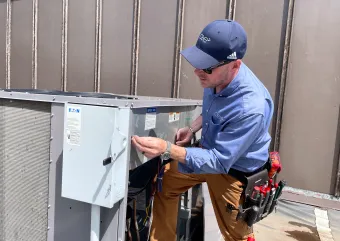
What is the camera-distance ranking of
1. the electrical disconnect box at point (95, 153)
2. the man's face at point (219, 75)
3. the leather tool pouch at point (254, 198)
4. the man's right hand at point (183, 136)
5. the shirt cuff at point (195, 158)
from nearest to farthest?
the electrical disconnect box at point (95, 153), the shirt cuff at point (195, 158), the man's face at point (219, 75), the leather tool pouch at point (254, 198), the man's right hand at point (183, 136)

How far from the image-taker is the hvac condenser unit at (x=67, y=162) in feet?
4.40

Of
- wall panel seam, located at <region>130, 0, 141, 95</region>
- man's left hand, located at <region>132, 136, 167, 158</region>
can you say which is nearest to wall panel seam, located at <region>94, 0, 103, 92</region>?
wall panel seam, located at <region>130, 0, 141, 95</region>

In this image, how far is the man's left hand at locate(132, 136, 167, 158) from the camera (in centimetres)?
146

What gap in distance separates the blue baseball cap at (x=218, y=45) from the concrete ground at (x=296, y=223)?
5.33ft

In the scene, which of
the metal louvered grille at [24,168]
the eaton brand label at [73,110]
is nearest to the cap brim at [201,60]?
the eaton brand label at [73,110]

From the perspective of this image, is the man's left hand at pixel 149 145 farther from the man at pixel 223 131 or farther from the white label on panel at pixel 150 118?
the white label on panel at pixel 150 118

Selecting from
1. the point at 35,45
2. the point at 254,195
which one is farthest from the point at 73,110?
the point at 35,45

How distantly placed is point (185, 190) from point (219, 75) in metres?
0.99

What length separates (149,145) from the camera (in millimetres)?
1514

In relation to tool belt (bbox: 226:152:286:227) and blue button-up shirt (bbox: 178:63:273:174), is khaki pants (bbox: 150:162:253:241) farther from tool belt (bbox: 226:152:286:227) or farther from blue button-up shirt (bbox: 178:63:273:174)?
blue button-up shirt (bbox: 178:63:273:174)

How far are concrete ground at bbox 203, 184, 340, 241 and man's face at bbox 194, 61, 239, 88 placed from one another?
1443mm

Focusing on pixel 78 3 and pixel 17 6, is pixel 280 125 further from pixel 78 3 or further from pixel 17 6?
pixel 17 6

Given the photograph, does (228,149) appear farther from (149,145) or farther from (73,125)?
(73,125)

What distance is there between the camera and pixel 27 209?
1.61m
